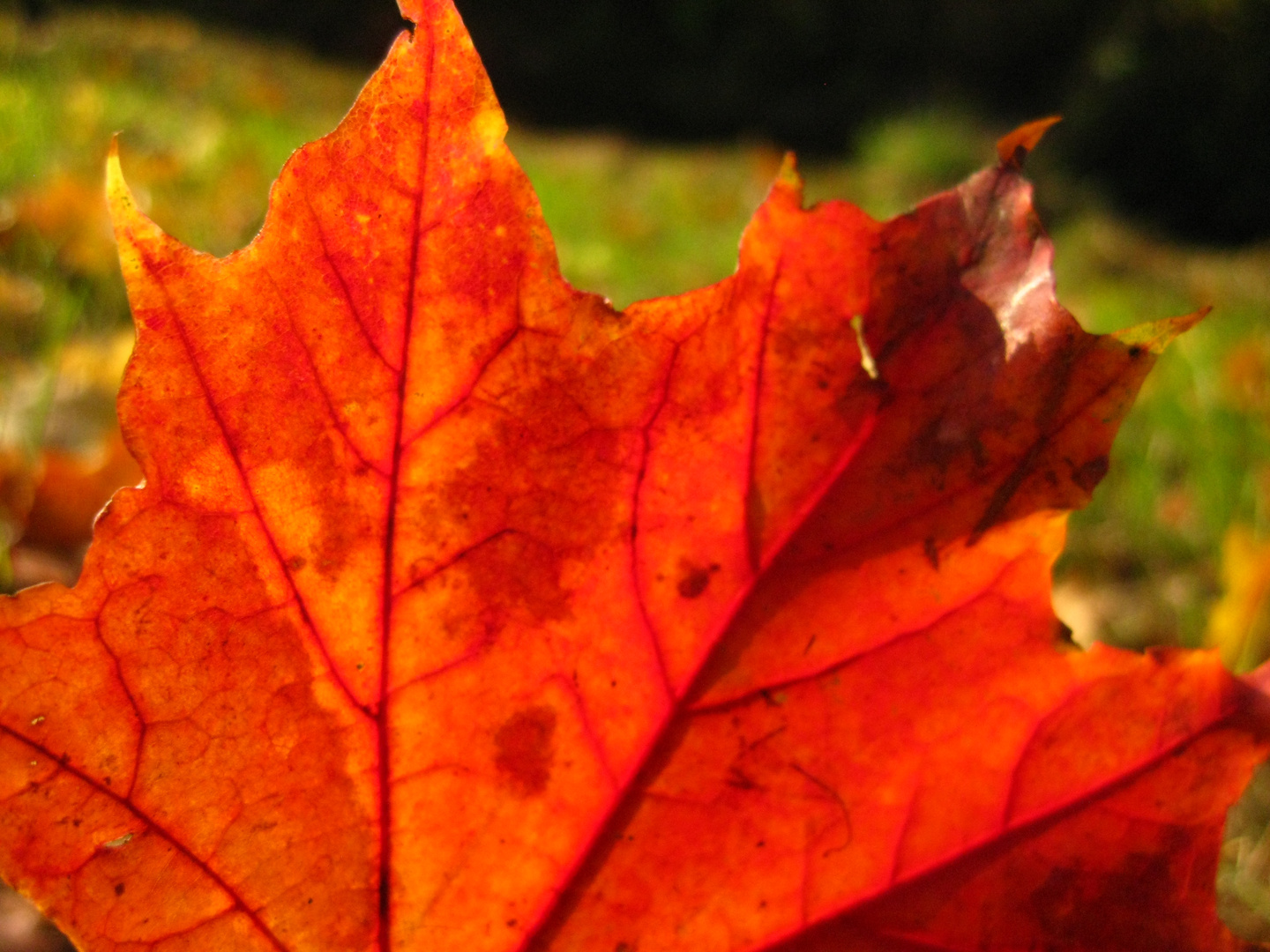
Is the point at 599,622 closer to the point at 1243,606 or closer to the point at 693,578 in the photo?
the point at 693,578

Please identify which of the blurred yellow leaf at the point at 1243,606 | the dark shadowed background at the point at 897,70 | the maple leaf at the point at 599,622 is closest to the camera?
the maple leaf at the point at 599,622

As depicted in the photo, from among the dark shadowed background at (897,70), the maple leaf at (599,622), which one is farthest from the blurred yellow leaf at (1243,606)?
the dark shadowed background at (897,70)

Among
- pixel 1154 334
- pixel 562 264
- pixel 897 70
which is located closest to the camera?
pixel 1154 334

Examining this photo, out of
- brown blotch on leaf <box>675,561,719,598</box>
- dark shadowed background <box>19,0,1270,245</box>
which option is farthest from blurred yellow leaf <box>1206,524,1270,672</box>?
dark shadowed background <box>19,0,1270,245</box>

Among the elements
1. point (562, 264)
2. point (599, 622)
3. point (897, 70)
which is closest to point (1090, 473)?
point (599, 622)

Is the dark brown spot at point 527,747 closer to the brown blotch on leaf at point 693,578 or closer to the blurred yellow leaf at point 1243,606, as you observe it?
the brown blotch on leaf at point 693,578

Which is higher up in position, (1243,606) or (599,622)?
(599,622)

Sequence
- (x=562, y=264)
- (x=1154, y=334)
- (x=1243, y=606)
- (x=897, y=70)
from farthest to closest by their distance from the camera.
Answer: (x=897, y=70), (x=562, y=264), (x=1243, y=606), (x=1154, y=334)
